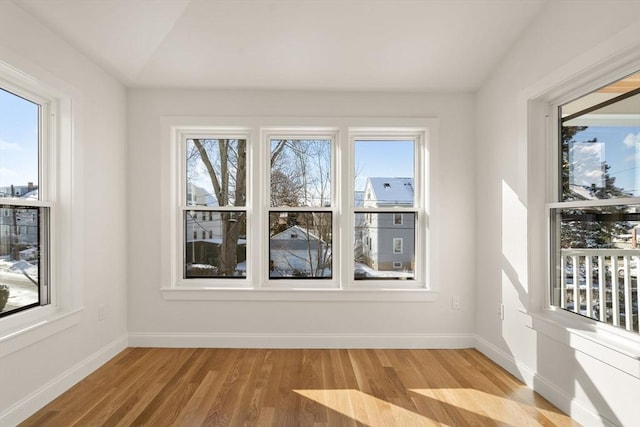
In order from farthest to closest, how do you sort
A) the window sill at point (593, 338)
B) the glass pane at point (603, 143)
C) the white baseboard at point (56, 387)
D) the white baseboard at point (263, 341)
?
the white baseboard at point (263, 341)
the white baseboard at point (56, 387)
the glass pane at point (603, 143)
the window sill at point (593, 338)

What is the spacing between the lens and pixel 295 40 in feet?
10.0

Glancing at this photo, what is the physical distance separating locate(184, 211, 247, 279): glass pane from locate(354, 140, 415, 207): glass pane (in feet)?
4.05

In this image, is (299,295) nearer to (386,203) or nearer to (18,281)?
(386,203)

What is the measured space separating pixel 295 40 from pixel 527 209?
87.4 inches

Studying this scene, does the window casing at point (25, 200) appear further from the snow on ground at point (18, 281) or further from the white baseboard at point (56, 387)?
the white baseboard at point (56, 387)

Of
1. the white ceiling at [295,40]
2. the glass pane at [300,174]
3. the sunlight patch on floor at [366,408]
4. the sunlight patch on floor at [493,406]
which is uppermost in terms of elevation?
the white ceiling at [295,40]

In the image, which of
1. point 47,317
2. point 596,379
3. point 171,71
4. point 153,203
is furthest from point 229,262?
point 596,379

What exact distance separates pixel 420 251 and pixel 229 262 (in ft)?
6.23

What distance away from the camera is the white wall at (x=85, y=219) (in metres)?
2.28

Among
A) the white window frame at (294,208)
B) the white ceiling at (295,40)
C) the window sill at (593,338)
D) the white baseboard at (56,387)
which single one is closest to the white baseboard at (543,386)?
the window sill at (593,338)

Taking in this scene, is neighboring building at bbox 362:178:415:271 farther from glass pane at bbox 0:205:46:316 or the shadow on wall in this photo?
glass pane at bbox 0:205:46:316

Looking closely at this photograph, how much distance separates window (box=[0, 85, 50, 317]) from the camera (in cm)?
237

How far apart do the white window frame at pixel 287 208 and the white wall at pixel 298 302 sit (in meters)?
0.08

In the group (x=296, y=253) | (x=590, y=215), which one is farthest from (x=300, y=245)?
(x=590, y=215)
